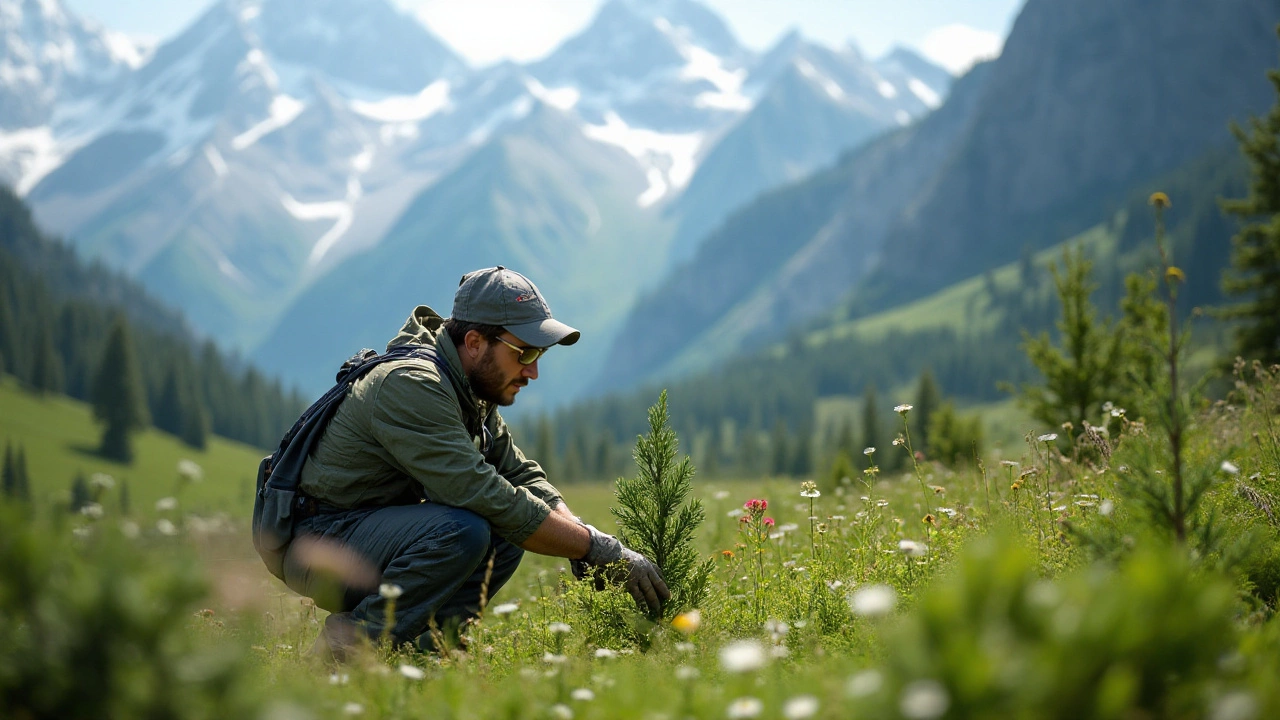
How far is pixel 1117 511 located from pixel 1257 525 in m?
1.06

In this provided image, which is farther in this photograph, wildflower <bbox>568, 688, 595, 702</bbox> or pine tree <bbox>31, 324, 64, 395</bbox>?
pine tree <bbox>31, 324, 64, 395</bbox>

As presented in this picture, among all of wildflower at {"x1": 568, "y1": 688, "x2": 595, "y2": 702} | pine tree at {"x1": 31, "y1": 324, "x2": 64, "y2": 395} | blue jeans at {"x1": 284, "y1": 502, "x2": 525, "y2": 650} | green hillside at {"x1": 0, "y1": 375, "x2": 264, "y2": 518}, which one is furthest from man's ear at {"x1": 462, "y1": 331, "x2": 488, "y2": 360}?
pine tree at {"x1": 31, "y1": 324, "x2": 64, "y2": 395}

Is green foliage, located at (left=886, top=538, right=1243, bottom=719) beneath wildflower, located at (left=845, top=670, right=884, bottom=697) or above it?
above

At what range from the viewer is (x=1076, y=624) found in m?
2.24

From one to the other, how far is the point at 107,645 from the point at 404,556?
11.9 ft

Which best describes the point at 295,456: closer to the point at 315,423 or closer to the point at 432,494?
the point at 315,423

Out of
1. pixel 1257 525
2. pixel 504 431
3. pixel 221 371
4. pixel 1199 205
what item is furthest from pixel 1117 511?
pixel 1199 205

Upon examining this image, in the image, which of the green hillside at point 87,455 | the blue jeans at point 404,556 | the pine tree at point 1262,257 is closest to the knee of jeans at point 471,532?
the blue jeans at point 404,556

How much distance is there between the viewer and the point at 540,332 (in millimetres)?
6324

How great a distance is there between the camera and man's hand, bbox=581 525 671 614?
5.83 meters

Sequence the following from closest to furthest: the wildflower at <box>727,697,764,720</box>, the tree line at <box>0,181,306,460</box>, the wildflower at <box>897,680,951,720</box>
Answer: the wildflower at <box>897,680,951,720</box>, the wildflower at <box>727,697,764,720</box>, the tree line at <box>0,181,306,460</box>

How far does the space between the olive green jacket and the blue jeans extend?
131 mm

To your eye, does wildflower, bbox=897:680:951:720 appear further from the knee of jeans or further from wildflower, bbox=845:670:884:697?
the knee of jeans

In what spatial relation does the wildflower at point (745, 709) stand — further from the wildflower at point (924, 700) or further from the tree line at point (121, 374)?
the tree line at point (121, 374)
